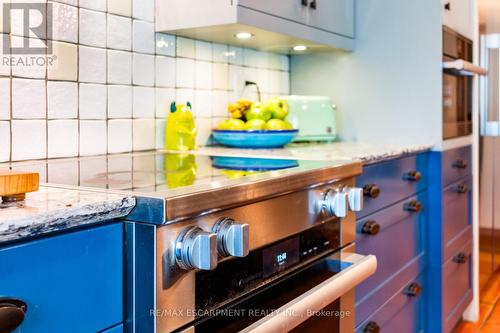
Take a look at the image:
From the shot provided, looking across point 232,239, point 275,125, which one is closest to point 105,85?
point 275,125

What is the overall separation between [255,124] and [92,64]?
0.63 meters

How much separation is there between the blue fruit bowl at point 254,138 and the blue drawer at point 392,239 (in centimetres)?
43

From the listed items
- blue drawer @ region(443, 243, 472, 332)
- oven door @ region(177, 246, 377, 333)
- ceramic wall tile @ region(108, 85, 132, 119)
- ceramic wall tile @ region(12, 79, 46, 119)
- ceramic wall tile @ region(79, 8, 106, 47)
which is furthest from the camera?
blue drawer @ region(443, 243, 472, 332)

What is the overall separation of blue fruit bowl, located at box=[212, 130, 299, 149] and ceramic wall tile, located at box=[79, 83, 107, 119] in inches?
19.0

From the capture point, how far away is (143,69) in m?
1.69

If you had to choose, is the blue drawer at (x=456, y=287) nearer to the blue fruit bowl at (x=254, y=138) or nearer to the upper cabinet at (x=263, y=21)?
the blue fruit bowl at (x=254, y=138)

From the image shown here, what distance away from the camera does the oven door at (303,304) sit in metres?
0.94

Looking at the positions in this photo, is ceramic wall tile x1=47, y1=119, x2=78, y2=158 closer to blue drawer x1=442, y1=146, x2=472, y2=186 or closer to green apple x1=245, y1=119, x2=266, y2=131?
green apple x1=245, y1=119, x2=266, y2=131

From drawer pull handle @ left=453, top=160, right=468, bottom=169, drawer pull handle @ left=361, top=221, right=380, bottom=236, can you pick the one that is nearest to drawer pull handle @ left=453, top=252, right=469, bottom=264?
drawer pull handle @ left=453, top=160, right=468, bottom=169

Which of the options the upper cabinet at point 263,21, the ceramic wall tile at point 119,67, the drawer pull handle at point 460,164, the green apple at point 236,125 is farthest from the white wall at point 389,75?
the ceramic wall tile at point 119,67

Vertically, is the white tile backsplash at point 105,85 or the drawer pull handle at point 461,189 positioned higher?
the white tile backsplash at point 105,85

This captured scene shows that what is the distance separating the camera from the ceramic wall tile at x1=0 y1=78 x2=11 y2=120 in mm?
1298

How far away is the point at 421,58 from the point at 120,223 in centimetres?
170

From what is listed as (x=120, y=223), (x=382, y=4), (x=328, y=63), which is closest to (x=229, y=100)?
(x=328, y=63)
